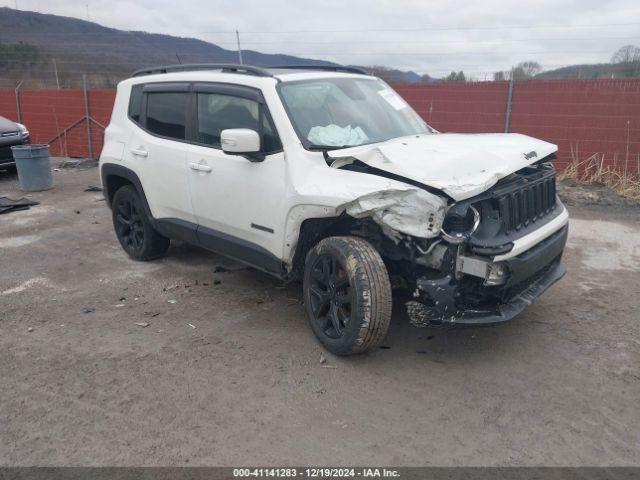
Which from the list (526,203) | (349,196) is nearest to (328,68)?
(349,196)

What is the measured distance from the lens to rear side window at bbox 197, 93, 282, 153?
162 inches

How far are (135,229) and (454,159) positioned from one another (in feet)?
12.4

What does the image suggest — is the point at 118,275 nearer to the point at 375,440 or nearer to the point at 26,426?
the point at 26,426

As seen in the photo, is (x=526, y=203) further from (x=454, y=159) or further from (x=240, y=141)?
(x=240, y=141)

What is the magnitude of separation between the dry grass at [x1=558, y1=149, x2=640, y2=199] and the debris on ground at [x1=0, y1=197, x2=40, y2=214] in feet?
29.6

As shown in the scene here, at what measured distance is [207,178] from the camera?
4.56 m

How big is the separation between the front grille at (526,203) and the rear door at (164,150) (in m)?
2.73

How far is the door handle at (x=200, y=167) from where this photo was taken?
4.52 m

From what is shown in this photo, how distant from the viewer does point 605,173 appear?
9312 millimetres

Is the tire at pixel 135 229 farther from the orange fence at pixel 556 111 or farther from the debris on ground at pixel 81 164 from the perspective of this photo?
the debris on ground at pixel 81 164

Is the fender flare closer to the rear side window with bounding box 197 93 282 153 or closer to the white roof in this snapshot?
the white roof

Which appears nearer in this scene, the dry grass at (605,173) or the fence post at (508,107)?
the dry grass at (605,173)

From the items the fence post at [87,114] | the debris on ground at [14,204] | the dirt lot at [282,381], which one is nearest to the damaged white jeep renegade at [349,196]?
the dirt lot at [282,381]

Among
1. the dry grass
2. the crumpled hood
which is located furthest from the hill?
the crumpled hood
